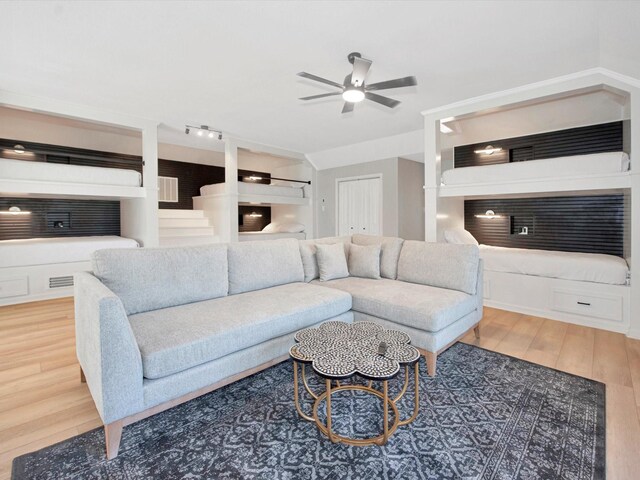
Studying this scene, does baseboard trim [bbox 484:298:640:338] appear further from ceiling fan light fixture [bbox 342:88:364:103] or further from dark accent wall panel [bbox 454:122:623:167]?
ceiling fan light fixture [bbox 342:88:364:103]

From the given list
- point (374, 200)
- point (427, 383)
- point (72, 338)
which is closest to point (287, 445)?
point (427, 383)

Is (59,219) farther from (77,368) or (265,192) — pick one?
(77,368)

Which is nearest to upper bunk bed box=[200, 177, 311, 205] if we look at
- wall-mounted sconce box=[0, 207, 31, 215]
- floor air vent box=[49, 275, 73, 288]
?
floor air vent box=[49, 275, 73, 288]

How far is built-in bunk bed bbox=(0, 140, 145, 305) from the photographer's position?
4004 millimetres

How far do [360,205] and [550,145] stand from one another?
3444mm

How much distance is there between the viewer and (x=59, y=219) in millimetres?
5480

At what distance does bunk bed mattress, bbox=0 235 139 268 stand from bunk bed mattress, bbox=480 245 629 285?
5.47m

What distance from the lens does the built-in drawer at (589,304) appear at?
3223 mm

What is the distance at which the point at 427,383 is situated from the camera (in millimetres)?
2207

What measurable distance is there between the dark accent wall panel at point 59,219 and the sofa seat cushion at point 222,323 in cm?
486

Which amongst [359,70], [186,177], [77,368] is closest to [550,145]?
[359,70]

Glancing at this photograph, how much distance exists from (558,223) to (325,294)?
409 centimetres

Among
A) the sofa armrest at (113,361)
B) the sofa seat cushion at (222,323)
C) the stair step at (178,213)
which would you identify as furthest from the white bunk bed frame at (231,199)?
the sofa armrest at (113,361)

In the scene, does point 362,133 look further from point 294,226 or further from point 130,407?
point 130,407
